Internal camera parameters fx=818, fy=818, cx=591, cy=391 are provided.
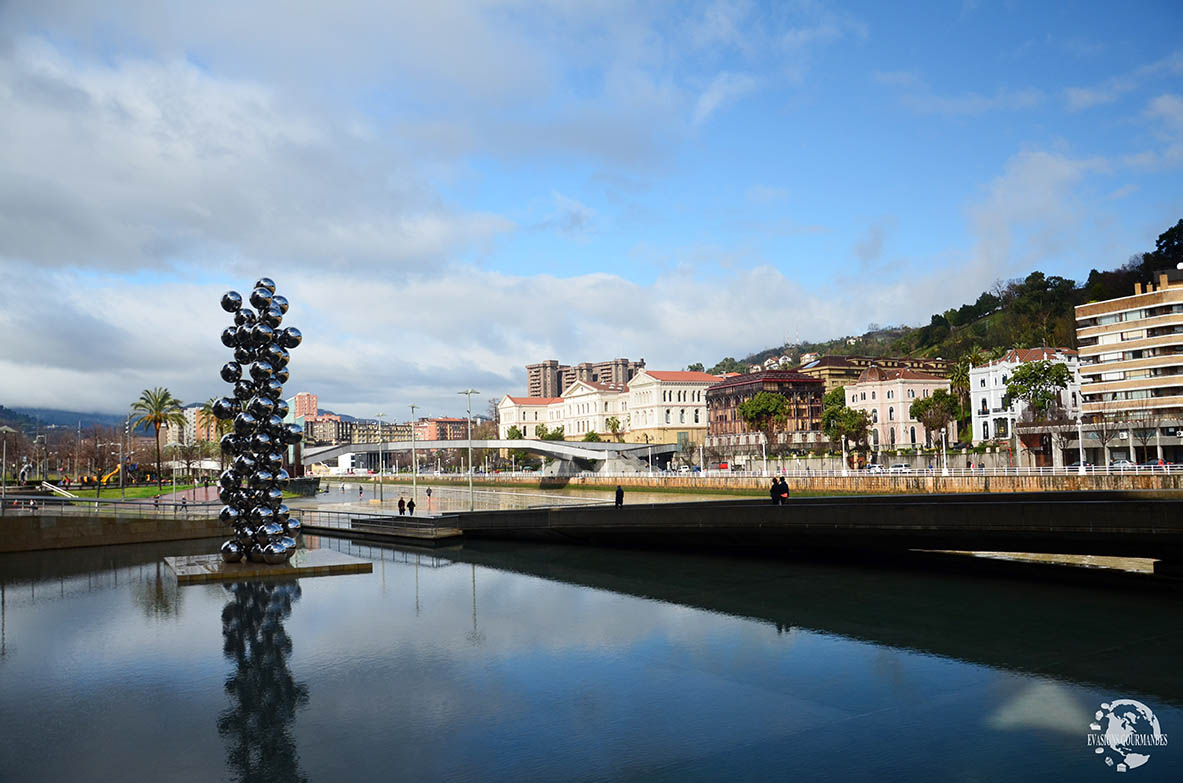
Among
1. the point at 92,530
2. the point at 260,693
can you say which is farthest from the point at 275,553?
the point at 260,693

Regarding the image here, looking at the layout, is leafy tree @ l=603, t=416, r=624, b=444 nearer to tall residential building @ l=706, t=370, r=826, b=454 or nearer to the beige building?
tall residential building @ l=706, t=370, r=826, b=454

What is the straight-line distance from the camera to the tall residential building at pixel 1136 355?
64625 mm

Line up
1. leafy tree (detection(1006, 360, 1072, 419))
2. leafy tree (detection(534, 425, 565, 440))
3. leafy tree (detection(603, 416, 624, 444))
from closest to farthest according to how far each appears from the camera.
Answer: leafy tree (detection(1006, 360, 1072, 419))
leafy tree (detection(603, 416, 624, 444))
leafy tree (detection(534, 425, 565, 440))

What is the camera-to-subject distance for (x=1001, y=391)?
80.3m

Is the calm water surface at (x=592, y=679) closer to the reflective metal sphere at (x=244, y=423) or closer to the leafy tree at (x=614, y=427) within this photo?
the reflective metal sphere at (x=244, y=423)

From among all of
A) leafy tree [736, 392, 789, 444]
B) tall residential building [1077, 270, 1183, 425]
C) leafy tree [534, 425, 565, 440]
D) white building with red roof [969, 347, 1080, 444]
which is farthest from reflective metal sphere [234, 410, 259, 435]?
leafy tree [534, 425, 565, 440]

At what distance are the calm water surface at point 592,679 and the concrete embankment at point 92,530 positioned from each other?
12530 millimetres

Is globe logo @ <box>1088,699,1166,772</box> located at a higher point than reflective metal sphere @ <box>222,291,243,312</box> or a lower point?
lower

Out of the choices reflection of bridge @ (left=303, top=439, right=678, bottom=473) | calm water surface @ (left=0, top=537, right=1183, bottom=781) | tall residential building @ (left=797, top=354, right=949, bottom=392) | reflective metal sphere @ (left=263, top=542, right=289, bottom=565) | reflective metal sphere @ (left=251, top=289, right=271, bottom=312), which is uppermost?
tall residential building @ (left=797, top=354, right=949, bottom=392)

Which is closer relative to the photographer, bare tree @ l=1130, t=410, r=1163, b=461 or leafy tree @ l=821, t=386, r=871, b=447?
bare tree @ l=1130, t=410, r=1163, b=461

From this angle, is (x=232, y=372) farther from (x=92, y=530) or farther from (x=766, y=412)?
(x=766, y=412)

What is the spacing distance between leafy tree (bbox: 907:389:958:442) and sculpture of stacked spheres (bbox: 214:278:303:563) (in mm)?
70439

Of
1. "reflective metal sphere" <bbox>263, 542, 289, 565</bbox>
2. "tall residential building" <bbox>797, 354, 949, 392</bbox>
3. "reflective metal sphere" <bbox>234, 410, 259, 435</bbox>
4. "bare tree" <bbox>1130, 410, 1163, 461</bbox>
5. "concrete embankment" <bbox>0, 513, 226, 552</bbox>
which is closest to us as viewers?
"reflective metal sphere" <bbox>234, 410, 259, 435</bbox>

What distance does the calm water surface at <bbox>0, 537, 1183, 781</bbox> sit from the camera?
12.5 meters
